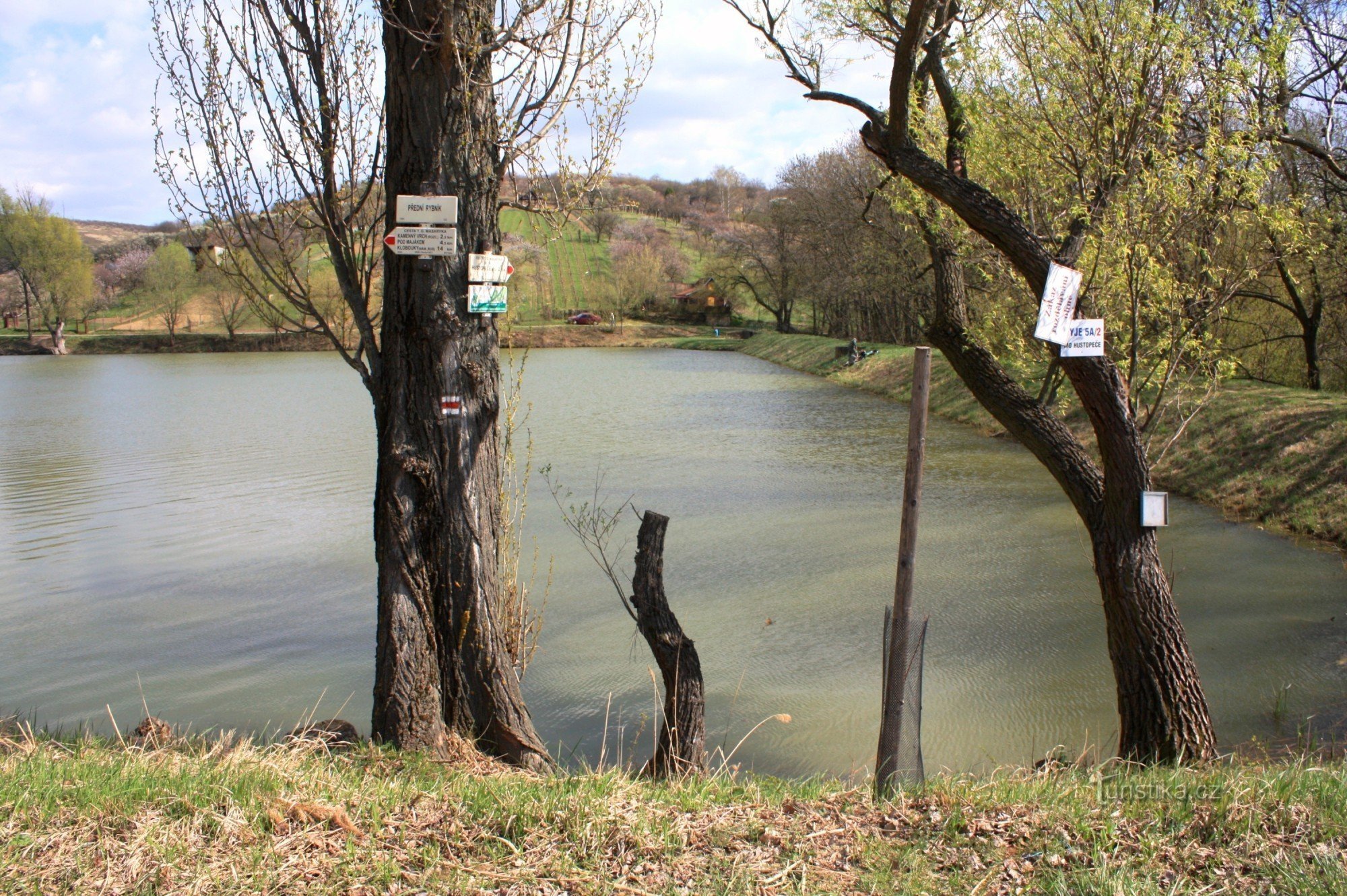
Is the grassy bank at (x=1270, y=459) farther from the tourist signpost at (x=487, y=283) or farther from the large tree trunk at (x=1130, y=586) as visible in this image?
the tourist signpost at (x=487, y=283)

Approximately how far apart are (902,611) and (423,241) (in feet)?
8.99

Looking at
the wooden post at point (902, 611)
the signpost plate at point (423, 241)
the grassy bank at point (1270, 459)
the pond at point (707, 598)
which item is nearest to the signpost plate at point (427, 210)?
the signpost plate at point (423, 241)

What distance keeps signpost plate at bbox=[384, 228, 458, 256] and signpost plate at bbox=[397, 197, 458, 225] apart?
0.13ft

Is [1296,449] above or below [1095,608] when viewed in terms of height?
above

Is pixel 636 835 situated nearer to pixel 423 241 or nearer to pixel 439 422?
pixel 439 422

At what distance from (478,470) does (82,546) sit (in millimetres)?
8024

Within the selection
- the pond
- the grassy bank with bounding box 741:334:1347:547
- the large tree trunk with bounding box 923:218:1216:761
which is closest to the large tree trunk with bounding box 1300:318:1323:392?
the grassy bank with bounding box 741:334:1347:547

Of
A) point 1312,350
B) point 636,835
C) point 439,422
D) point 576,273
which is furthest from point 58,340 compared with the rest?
point 636,835

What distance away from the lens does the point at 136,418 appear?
69.7 ft

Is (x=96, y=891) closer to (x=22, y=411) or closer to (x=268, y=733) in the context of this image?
(x=268, y=733)

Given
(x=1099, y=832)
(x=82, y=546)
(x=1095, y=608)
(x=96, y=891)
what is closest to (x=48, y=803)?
(x=96, y=891)

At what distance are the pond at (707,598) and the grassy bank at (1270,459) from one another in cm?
68

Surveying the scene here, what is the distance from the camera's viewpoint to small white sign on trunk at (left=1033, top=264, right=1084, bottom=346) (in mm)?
4555

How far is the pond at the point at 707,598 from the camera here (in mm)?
6191
